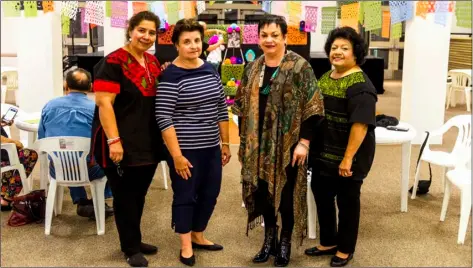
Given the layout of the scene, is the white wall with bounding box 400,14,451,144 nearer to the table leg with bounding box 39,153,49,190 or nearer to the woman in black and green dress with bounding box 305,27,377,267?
the woman in black and green dress with bounding box 305,27,377,267

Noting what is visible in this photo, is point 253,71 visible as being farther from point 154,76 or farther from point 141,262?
point 141,262

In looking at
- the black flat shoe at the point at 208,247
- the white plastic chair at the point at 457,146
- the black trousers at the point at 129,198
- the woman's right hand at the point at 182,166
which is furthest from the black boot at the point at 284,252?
the white plastic chair at the point at 457,146

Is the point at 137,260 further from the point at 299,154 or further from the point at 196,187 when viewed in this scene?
the point at 299,154

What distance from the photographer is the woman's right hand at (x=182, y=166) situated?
100 inches

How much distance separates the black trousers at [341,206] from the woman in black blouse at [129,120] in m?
0.84

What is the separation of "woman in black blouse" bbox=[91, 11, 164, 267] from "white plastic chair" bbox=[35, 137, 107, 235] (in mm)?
490

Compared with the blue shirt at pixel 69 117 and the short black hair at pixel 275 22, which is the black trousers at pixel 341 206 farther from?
the blue shirt at pixel 69 117

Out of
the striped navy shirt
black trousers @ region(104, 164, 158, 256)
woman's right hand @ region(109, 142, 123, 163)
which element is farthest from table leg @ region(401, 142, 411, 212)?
woman's right hand @ region(109, 142, 123, 163)

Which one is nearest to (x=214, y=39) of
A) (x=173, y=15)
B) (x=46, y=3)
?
(x=173, y=15)

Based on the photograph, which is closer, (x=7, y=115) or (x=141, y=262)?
(x=141, y=262)

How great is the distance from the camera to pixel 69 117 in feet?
10.2

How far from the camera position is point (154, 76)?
259 cm

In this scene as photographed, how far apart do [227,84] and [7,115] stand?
122 inches

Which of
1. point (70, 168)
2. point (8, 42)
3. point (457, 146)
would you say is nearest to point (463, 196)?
point (457, 146)
